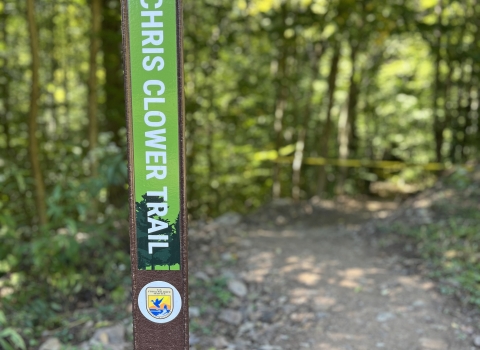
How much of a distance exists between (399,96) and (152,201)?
10.8 m

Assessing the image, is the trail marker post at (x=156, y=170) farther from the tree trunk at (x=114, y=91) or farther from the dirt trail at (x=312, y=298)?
the tree trunk at (x=114, y=91)

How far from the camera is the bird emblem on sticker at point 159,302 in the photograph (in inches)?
92.0

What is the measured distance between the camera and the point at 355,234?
7031 millimetres

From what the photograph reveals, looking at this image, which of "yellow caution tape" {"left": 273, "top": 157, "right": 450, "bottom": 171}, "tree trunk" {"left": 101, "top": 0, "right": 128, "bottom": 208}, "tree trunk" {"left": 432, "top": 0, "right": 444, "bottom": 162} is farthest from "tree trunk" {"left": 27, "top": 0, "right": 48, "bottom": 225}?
"tree trunk" {"left": 432, "top": 0, "right": 444, "bottom": 162}

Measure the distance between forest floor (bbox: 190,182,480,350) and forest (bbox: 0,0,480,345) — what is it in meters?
1.16

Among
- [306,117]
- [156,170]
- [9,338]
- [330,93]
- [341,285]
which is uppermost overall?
[330,93]

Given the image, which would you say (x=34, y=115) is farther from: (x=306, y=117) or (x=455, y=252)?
(x=306, y=117)

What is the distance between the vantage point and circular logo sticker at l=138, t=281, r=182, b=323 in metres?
2.33

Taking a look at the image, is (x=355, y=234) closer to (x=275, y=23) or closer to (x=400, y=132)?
(x=275, y=23)

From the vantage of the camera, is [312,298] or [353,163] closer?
[312,298]

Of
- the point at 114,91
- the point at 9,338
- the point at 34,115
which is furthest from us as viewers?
the point at 114,91

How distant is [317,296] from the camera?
4.64 m

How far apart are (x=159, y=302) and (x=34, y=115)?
3.32m

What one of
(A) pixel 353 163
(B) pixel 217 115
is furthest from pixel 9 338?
(A) pixel 353 163
